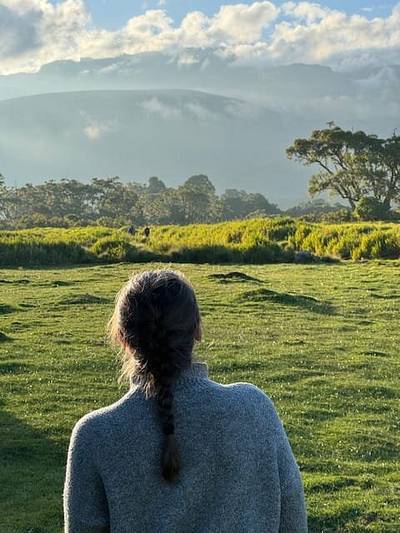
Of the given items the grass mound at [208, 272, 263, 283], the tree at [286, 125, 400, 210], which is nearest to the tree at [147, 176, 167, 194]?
the tree at [286, 125, 400, 210]

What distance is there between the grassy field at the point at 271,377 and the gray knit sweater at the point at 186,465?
133 inches

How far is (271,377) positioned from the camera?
10.1m

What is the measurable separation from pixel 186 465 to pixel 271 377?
25.6 ft

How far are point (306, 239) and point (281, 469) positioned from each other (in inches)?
1171

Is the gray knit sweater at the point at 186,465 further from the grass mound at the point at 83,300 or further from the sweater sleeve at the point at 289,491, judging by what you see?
the grass mound at the point at 83,300

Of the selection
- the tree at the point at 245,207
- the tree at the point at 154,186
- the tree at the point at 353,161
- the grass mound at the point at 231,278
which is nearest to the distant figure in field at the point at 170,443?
the grass mound at the point at 231,278

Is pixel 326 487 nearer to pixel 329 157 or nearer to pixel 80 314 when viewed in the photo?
pixel 80 314

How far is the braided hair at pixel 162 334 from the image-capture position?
93.7 inches

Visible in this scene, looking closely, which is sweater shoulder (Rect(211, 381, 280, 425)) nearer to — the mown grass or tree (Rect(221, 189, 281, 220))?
the mown grass

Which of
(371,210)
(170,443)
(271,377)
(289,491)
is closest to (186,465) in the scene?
(170,443)

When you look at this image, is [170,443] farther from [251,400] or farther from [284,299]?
[284,299]

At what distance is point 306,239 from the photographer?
105 ft

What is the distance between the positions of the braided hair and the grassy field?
3.64m

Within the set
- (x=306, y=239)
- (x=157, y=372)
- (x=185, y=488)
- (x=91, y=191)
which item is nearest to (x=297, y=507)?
(x=185, y=488)
